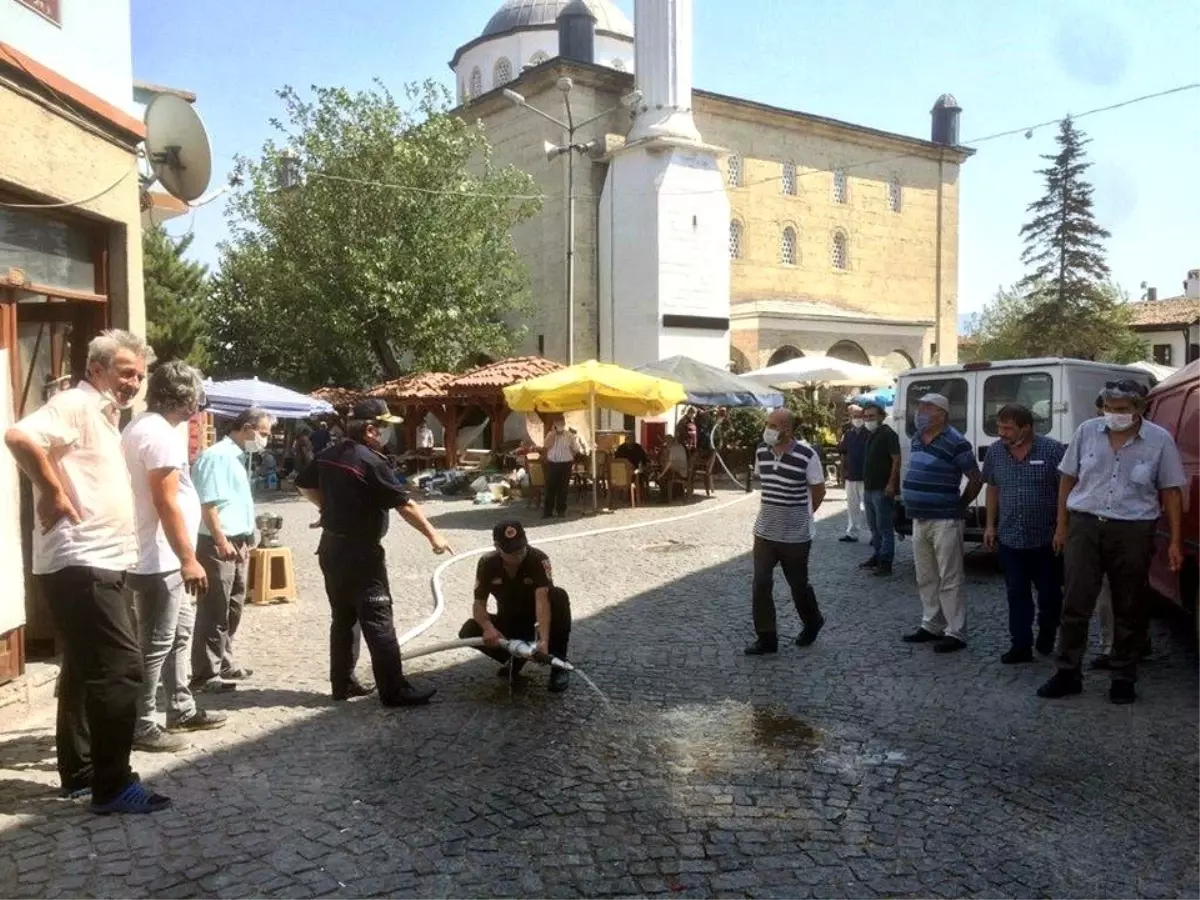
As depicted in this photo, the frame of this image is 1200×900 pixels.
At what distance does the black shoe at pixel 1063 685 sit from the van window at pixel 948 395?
4.58 meters

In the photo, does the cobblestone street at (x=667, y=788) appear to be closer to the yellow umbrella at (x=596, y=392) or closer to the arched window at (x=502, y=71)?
the yellow umbrella at (x=596, y=392)

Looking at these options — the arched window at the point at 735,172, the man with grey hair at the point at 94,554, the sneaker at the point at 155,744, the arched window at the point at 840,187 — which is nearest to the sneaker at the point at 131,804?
the man with grey hair at the point at 94,554

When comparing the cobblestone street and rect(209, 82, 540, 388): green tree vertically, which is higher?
rect(209, 82, 540, 388): green tree

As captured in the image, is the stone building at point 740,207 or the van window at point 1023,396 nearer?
the van window at point 1023,396

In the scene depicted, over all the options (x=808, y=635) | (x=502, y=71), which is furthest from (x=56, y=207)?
(x=502, y=71)

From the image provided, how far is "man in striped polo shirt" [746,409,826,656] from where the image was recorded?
702 centimetres

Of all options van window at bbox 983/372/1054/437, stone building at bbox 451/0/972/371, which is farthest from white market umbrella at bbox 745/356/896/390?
van window at bbox 983/372/1054/437

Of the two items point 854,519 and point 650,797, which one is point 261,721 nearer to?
point 650,797

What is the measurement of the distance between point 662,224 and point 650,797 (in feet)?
88.5

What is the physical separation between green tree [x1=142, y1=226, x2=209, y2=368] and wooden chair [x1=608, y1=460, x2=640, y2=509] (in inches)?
923

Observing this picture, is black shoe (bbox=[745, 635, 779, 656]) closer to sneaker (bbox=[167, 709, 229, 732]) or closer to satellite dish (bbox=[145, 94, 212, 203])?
sneaker (bbox=[167, 709, 229, 732])

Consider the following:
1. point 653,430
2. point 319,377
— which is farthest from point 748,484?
point 319,377

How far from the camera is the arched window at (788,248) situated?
36.5 metres

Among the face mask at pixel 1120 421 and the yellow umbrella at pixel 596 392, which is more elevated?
the yellow umbrella at pixel 596 392
